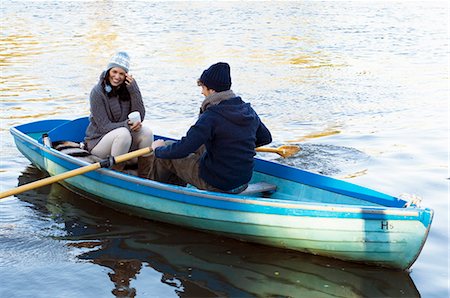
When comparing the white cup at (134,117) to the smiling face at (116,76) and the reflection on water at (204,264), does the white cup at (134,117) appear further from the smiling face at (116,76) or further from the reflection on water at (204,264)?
the reflection on water at (204,264)

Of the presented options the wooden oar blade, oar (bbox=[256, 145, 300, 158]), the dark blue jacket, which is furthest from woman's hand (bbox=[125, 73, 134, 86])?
the wooden oar blade

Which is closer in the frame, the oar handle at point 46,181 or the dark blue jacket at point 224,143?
the dark blue jacket at point 224,143

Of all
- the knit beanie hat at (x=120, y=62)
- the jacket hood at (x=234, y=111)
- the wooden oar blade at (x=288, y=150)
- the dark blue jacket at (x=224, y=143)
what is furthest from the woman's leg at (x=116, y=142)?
the wooden oar blade at (x=288, y=150)

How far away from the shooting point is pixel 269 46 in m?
21.1

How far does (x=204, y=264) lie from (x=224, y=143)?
104 cm

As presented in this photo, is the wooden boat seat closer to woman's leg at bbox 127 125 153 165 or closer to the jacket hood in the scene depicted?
the jacket hood

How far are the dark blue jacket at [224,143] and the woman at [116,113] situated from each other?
3.03 feet

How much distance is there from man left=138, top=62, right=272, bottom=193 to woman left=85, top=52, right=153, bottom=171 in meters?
0.71

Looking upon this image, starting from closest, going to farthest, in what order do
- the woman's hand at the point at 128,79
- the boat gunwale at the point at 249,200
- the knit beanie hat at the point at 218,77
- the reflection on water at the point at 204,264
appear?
the boat gunwale at the point at 249,200, the reflection on water at the point at 204,264, the knit beanie hat at the point at 218,77, the woman's hand at the point at 128,79

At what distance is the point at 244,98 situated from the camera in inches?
546

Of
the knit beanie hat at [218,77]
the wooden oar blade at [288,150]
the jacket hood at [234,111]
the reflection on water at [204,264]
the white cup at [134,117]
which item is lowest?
the reflection on water at [204,264]

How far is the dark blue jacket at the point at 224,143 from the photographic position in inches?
256

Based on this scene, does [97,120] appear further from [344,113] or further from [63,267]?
[344,113]

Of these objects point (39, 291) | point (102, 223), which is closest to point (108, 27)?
point (102, 223)
